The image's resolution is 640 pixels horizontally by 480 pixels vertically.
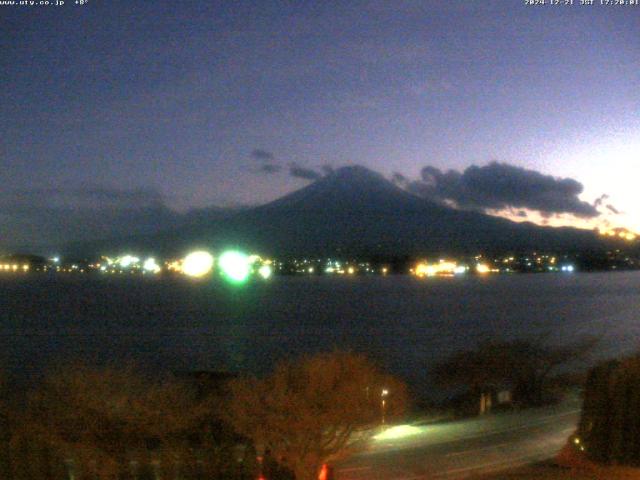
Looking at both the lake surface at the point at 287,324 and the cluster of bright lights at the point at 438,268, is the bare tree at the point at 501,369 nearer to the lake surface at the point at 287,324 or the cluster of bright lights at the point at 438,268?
the lake surface at the point at 287,324

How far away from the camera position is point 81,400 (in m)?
7.82

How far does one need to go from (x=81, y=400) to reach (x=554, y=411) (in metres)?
11.1

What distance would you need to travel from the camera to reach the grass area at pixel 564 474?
852 centimetres

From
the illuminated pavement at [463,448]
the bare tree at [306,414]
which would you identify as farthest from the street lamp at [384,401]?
the illuminated pavement at [463,448]

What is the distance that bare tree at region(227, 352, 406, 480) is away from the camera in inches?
301

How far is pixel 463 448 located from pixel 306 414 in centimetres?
465

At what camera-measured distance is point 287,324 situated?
4391 centimetres

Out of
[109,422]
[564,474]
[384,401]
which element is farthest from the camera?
[384,401]

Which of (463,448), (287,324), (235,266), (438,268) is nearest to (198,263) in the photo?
(235,266)

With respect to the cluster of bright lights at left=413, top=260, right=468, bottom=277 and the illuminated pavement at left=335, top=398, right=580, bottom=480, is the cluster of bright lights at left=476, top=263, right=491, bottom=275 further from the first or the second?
the illuminated pavement at left=335, top=398, right=580, bottom=480

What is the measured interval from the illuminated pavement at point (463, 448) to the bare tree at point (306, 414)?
1.35m

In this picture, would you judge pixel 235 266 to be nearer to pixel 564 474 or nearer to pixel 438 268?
pixel 438 268

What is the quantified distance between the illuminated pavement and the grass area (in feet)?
1.43

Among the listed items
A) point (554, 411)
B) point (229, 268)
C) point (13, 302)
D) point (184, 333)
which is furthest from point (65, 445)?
point (229, 268)
